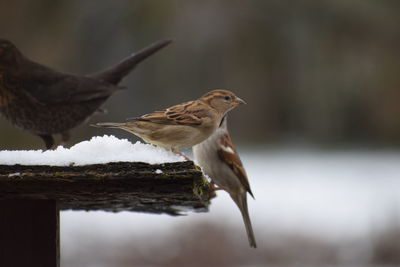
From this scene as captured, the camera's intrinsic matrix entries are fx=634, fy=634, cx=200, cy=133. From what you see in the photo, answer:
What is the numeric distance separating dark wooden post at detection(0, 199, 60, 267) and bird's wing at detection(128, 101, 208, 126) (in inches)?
37.7

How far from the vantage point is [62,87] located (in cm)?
317

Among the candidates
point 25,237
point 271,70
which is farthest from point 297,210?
point 25,237

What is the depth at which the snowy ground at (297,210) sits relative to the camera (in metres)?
7.23

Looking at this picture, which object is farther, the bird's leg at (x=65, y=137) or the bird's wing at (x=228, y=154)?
the bird's wing at (x=228, y=154)

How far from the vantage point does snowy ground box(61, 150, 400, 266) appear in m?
7.23

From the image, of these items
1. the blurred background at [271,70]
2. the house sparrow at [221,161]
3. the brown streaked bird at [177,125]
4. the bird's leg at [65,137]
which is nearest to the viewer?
the brown streaked bird at [177,125]

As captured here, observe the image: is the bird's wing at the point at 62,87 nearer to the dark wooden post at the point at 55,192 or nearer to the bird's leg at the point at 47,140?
the bird's leg at the point at 47,140

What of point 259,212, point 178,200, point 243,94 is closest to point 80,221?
point 259,212

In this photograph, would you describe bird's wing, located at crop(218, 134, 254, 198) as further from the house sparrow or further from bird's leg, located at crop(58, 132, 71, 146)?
bird's leg, located at crop(58, 132, 71, 146)

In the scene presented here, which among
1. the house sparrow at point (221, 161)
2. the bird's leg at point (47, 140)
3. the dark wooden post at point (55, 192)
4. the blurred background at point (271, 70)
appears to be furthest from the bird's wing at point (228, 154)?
the blurred background at point (271, 70)

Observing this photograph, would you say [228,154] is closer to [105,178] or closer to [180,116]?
[180,116]

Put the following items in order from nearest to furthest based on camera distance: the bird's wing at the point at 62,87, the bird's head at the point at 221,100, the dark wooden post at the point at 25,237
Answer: the dark wooden post at the point at 25,237 < the bird's wing at the point at 62,87 < the bird's head at the point at 221,100

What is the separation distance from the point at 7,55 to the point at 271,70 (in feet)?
37.8

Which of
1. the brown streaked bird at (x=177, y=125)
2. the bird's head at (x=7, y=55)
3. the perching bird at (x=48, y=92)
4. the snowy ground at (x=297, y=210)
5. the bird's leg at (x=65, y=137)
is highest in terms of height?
the snowy ground at (x=297, y=210)
